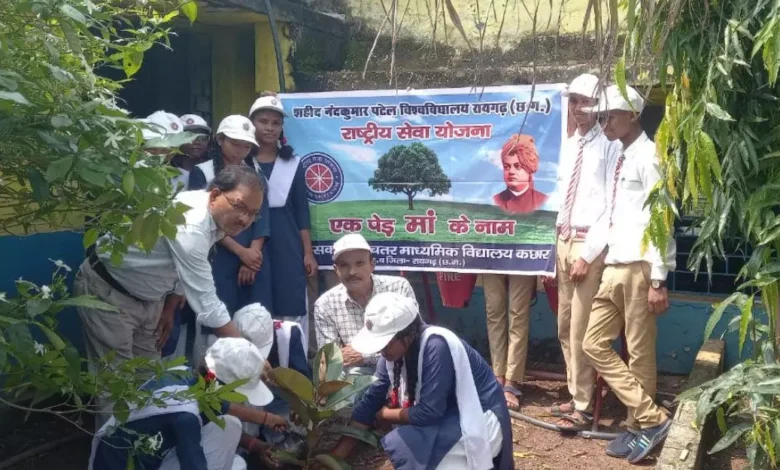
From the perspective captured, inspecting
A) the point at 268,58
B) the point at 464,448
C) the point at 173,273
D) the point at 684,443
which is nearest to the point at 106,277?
the point at 173,273

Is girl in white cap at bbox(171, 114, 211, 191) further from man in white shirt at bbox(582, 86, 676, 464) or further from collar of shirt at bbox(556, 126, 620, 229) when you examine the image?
man in white shirt at bbox(582, 86, 676, 464)

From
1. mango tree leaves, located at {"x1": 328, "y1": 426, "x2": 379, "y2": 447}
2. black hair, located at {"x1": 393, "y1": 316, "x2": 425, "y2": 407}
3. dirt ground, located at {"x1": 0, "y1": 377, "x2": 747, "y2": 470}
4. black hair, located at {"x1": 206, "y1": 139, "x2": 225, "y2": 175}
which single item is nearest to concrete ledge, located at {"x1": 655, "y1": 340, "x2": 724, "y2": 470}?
dirt ground, located at {"x1": 0, "y1": 377, "x2": 747, "y2": 470}

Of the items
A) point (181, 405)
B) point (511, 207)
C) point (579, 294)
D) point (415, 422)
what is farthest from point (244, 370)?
point (511, 207)

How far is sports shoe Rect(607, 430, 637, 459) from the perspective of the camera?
176 inches

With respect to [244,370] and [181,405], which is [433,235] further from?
[181,405]

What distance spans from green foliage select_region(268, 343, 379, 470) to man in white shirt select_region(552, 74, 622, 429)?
1.39 m

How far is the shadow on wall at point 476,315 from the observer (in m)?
4.81

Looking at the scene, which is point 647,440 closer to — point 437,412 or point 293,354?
point 437,412

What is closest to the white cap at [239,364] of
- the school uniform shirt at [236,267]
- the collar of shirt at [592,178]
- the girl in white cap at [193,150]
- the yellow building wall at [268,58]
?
the school uniform shirt at [236,267]

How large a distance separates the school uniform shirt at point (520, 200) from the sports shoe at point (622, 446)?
154 cm

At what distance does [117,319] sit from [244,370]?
611 mm

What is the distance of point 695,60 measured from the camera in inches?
125

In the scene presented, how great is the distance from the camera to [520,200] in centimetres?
545

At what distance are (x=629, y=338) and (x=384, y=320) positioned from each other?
1596mm
